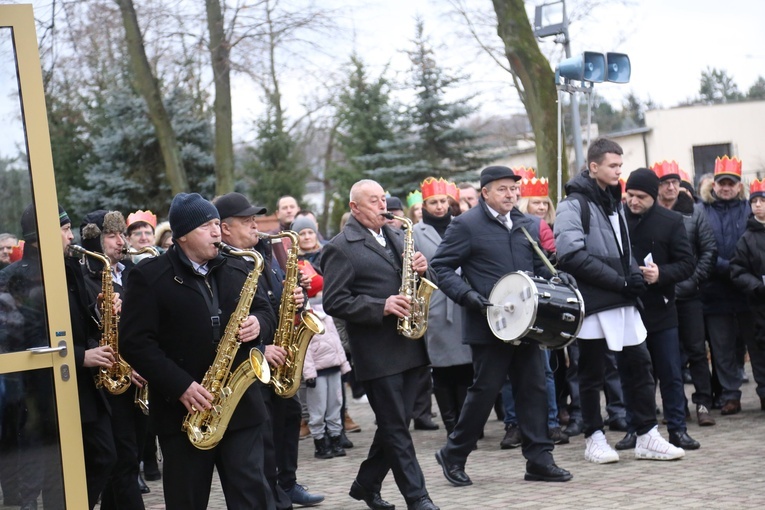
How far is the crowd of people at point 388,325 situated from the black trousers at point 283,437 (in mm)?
17

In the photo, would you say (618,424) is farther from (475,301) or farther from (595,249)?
(475,301)

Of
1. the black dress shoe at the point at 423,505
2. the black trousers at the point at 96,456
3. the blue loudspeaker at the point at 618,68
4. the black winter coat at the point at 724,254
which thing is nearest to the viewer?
the black trousers at the point at 96,456

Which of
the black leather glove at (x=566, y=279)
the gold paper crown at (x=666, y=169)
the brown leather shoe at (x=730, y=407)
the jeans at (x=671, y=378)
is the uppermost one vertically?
the gold paper crown at (x=666, y=169)

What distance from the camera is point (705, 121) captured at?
169 ft

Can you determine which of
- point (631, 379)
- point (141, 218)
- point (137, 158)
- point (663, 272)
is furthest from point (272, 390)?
point (137, 158)

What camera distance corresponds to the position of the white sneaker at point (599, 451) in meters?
8.64

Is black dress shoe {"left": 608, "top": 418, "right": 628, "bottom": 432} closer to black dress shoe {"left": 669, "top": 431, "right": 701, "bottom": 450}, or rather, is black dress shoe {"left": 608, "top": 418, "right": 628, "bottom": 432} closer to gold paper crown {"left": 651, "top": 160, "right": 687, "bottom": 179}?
black dress shoe {"left": 669, "top": 431, "right": 701, "bottom": 450}

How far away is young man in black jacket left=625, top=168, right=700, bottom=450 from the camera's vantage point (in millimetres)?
8891

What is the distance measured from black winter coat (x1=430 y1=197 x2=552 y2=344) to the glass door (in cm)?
324

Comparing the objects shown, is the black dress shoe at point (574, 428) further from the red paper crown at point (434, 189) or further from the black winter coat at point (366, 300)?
the black winter coat at point (366, 300)

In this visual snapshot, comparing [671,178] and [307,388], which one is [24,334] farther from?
[671,178]

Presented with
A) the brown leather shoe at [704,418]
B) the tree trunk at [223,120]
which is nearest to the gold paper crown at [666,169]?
the brown leather shoe at [704,418]

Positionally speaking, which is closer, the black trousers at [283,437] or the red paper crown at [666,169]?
the black trousers at [283,437]

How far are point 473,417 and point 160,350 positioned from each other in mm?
3156
